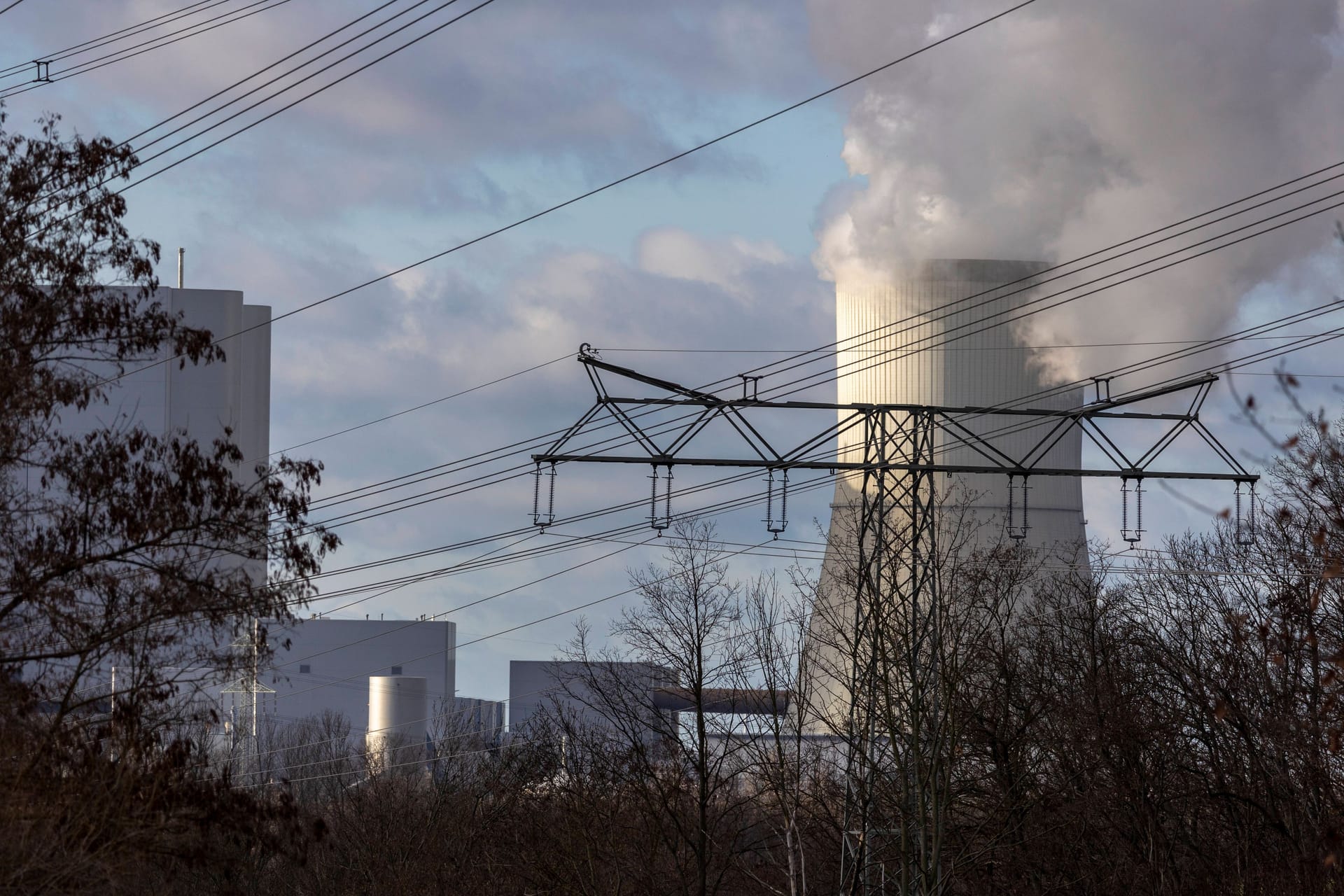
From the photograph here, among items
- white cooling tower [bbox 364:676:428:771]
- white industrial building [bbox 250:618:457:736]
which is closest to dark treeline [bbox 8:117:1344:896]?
white cooling tower [bbox 364:676:428:771]

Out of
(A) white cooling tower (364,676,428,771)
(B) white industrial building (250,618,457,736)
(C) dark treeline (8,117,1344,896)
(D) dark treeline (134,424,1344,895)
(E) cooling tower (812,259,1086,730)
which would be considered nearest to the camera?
(C) dark treeline (8,117,1344,896)

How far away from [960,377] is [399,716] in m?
29.4

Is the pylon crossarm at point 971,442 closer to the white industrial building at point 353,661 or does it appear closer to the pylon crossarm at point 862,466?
the pylon crossarm at point 862,466

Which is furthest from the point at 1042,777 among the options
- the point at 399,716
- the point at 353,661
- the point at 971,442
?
the point at 353,661

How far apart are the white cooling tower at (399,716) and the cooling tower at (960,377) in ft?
81.8

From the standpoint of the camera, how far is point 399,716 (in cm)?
4644

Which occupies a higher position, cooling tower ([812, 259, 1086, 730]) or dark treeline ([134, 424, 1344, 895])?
cooling tower ([812, 259, 1086, 730])

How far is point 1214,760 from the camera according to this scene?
16.5 metres

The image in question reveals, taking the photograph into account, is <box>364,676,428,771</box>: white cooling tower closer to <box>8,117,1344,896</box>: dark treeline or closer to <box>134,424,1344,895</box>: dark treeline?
<box>8,117,1344,896</box>: dark treeline

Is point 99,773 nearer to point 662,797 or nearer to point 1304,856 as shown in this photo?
point 1304,856

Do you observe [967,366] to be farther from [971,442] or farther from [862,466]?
[862,466]

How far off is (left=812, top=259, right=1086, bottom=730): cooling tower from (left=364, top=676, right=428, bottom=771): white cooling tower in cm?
2493

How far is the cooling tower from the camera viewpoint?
69.5 feet

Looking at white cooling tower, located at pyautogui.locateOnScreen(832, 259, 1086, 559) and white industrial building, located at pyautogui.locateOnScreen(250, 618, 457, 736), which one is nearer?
white cooling tower, located at pyautogui.locateOnScreen(832, 259, 1086, 559)
